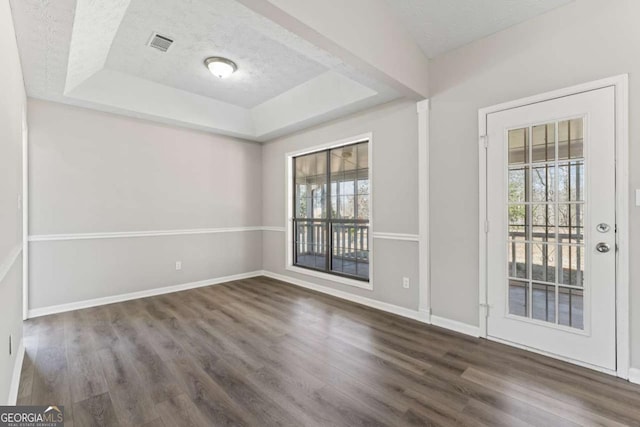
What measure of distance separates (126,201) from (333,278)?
3.07 meters

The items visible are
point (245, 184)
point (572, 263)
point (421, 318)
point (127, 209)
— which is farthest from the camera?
point (245, 184)

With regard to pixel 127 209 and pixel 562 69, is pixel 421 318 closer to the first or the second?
pixel 562 69

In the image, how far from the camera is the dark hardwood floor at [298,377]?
5.75ft

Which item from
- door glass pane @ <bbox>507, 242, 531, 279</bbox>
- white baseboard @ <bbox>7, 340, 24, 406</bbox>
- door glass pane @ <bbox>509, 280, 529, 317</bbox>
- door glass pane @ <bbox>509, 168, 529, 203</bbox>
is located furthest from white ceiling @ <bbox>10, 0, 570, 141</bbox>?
white baseboard @ <bbox>7, 340, 24, 406</bbox>

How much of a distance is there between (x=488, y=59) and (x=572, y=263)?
1.94 metres

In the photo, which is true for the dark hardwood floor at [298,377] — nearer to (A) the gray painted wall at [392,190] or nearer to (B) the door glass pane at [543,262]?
(A) the gray painted wall at [392,190]

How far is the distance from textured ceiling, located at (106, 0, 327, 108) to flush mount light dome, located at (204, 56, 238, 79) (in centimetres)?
6

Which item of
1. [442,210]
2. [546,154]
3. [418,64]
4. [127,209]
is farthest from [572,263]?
[127,209]

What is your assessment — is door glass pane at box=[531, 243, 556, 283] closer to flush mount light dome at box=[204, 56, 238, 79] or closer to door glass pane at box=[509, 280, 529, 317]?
door glass pane at box=[509, 280, 529, 317]

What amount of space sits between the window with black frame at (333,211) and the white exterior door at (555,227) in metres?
1.66

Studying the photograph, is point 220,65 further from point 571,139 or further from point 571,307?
point 571,307

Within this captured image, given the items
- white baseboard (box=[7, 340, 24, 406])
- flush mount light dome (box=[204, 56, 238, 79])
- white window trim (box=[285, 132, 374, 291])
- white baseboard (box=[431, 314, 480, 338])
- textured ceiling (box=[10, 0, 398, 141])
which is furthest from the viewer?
white window trim (box=[285, 132, 374, 291])

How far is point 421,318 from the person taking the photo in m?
3.23

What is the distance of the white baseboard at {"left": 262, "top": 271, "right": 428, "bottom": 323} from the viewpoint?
130 inches
